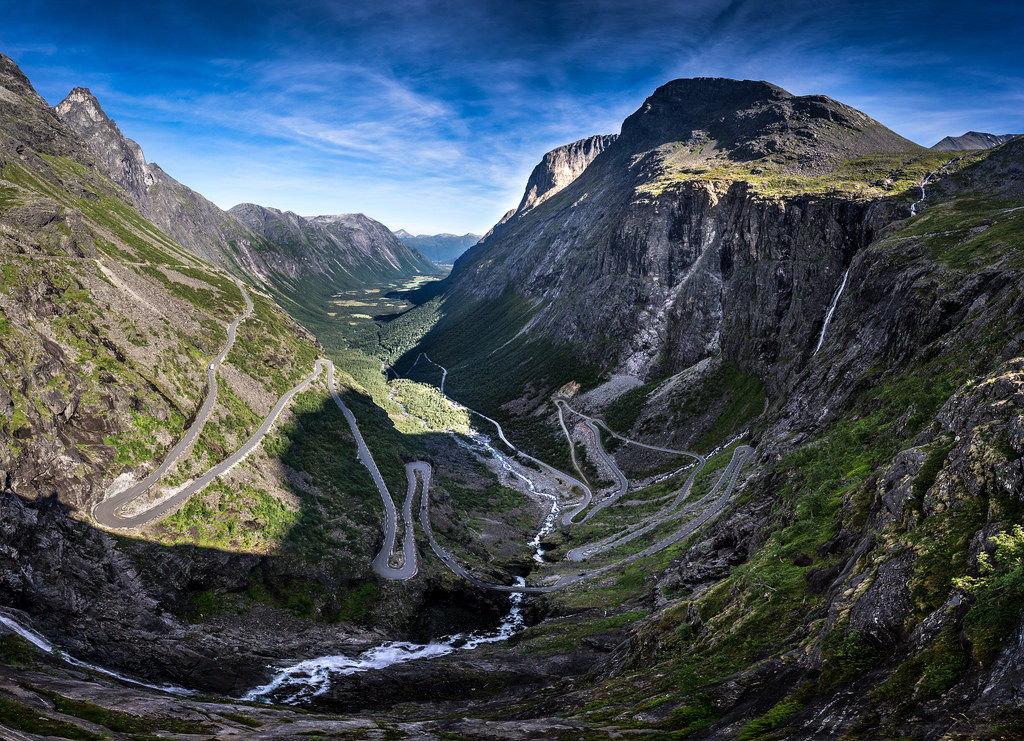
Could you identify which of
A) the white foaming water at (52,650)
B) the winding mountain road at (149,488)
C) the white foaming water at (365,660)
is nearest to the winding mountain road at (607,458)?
the white foaming water at (365,660)

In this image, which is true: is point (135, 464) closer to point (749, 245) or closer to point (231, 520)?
point (231, 520)

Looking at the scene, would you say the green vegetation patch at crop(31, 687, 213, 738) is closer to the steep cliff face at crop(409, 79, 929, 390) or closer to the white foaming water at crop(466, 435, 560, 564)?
the white foaming water at crop(466, 435, 560, 564)

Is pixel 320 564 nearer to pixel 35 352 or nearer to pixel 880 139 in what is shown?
pixel 35 352

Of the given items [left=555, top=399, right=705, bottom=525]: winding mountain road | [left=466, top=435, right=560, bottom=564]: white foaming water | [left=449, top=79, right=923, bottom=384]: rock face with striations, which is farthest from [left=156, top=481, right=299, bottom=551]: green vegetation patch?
[left=449, top=79, right=923, bottom=384]: rock face with striations

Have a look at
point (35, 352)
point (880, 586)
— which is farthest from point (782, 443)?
point (35, 352)

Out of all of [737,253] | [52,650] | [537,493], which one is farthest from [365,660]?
[737,253]

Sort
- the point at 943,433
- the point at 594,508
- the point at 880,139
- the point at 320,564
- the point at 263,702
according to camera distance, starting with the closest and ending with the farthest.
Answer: the point at 943,433, the point at 263,702, the point at 320,564, the point at 594,508, the point at 880,139

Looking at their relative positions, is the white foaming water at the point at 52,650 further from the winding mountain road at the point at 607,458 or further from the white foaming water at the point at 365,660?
the winding mountain road at the point at 607,458
